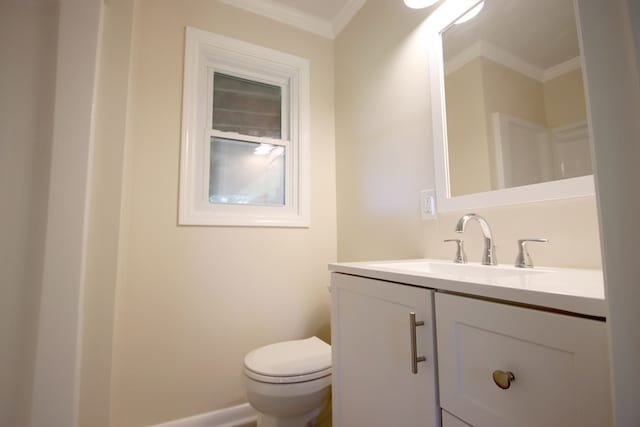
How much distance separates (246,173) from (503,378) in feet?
5.10

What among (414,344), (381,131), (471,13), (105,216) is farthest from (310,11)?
(414,344)

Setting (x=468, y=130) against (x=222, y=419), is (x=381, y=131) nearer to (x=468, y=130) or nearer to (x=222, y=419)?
(x=468, y=130)

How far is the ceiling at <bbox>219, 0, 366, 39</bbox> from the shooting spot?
1.72 m

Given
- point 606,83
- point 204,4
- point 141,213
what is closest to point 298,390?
point 141,213

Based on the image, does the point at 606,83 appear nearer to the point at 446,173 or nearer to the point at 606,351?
the point at 606,351

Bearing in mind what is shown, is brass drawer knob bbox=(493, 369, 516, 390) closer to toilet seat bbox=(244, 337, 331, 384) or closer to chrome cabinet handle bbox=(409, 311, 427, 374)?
chrome cabinet handle bbox=(409, 311, 427, 374)

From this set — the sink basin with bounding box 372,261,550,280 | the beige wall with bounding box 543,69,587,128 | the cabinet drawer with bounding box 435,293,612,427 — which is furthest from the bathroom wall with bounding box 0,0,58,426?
the beige wall with bounding box 543,69,587,128

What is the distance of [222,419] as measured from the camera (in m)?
1.42

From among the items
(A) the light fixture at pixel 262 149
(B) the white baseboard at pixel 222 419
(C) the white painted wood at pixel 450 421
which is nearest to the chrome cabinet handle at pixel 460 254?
(C) the white painted wood at pixel 450 421

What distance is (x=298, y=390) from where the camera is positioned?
3.56 ft

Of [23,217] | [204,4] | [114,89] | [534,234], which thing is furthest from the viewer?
[204,4]

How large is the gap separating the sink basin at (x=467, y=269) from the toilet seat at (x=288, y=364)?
57 cm

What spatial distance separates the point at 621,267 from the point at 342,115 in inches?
69.4

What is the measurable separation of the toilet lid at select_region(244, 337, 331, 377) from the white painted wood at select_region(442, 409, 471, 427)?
2.19 feet
